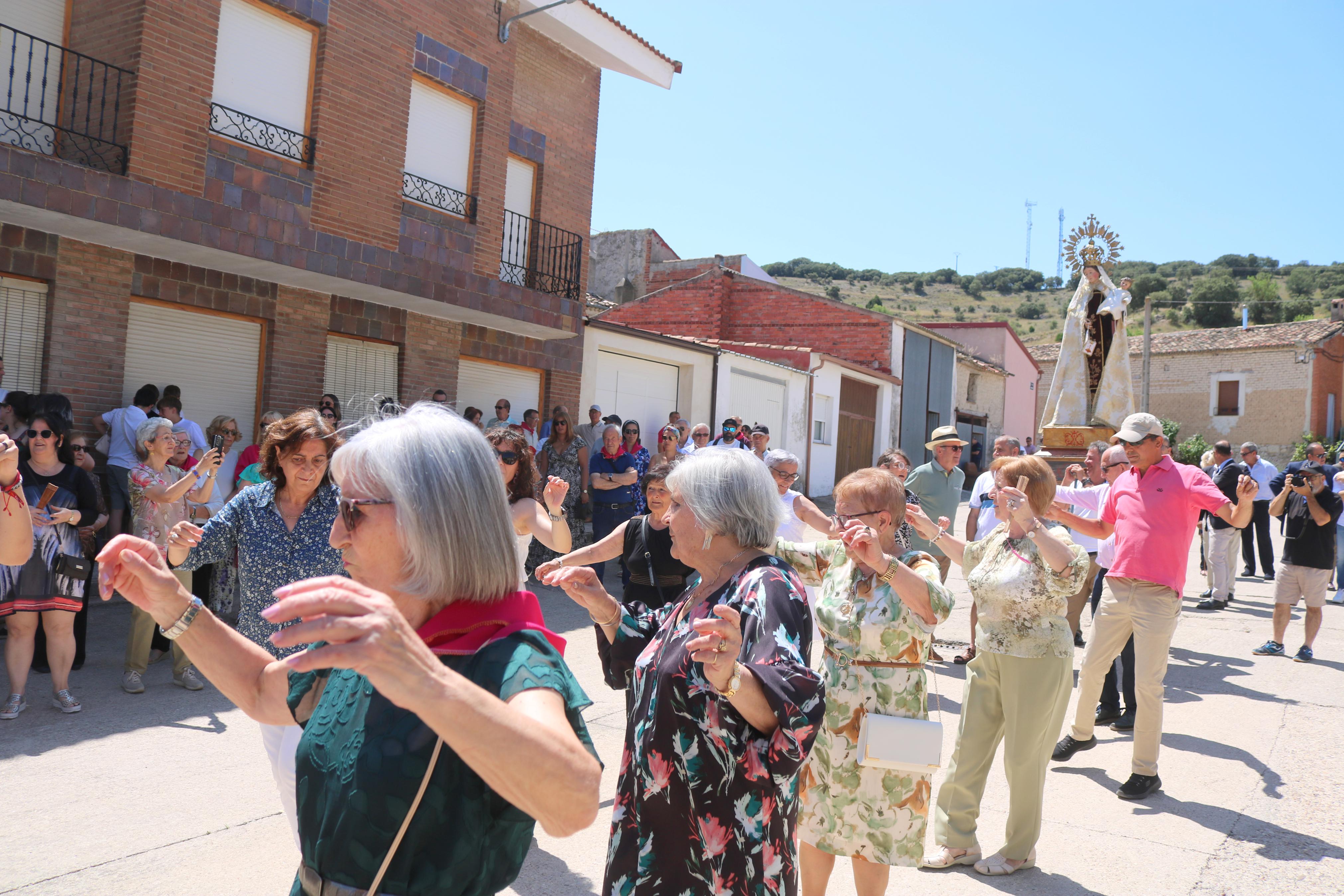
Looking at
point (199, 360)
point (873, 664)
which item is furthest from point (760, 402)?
point (873, 664)

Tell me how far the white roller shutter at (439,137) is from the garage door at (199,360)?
350 cm

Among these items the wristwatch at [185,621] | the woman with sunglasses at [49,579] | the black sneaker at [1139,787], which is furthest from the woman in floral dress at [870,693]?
the woman with sunglasses at [49,579]

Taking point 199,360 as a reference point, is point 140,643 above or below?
below

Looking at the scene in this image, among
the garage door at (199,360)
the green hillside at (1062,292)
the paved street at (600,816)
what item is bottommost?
the paved street at (600,816)

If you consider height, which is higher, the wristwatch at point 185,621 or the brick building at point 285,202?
the brick building at point 285,202

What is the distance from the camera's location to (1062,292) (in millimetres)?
89250

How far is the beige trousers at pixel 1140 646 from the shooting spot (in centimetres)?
511

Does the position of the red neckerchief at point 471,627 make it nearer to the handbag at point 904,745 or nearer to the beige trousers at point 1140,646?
the handbag at point 904,745

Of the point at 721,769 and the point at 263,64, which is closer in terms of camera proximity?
the point at 721,769

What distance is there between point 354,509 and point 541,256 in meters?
13.6

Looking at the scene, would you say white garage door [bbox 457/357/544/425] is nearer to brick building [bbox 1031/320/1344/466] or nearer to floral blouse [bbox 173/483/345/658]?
floral blouse [bbox 173/483/345/658]

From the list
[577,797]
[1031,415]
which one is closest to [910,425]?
[1031,415]

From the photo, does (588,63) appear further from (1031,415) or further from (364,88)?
(1031,415)

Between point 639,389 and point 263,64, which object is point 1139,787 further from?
point 639,389
